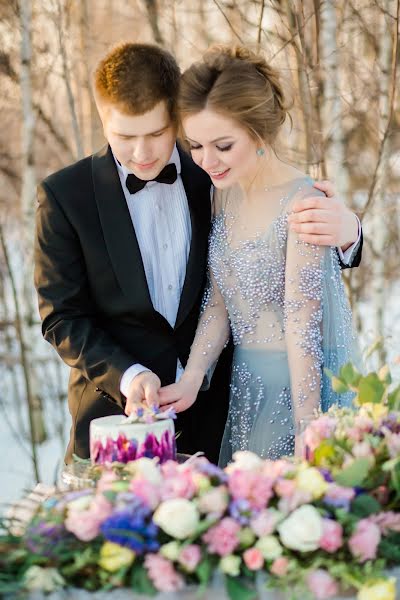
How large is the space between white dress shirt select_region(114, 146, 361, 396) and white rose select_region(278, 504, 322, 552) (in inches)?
50.0

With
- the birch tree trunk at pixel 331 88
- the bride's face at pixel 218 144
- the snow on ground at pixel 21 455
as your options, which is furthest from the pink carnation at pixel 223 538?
the snow on ground at pixel 21 455

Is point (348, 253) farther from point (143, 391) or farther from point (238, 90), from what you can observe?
point (143, 391)

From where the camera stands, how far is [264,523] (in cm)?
138

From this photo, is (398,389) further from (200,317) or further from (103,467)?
(200,317)

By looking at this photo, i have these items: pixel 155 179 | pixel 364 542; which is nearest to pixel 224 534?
pixel 364 542

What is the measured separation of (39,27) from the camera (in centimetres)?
652

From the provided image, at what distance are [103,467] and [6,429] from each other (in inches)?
229

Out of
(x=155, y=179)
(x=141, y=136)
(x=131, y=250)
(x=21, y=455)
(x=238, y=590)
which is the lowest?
(x=21, y=455)

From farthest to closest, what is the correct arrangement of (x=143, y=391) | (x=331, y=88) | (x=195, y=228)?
(x=331, y=88), (x=195, y=228), (x=143, y=391)

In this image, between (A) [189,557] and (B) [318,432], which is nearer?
(A) [189,557]

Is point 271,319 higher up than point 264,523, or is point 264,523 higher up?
A: point 271,319

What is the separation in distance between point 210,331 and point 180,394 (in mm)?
295

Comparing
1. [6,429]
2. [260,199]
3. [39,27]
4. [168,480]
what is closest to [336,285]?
[260,199]

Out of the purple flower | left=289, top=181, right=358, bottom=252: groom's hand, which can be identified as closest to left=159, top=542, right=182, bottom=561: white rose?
the purple flower
